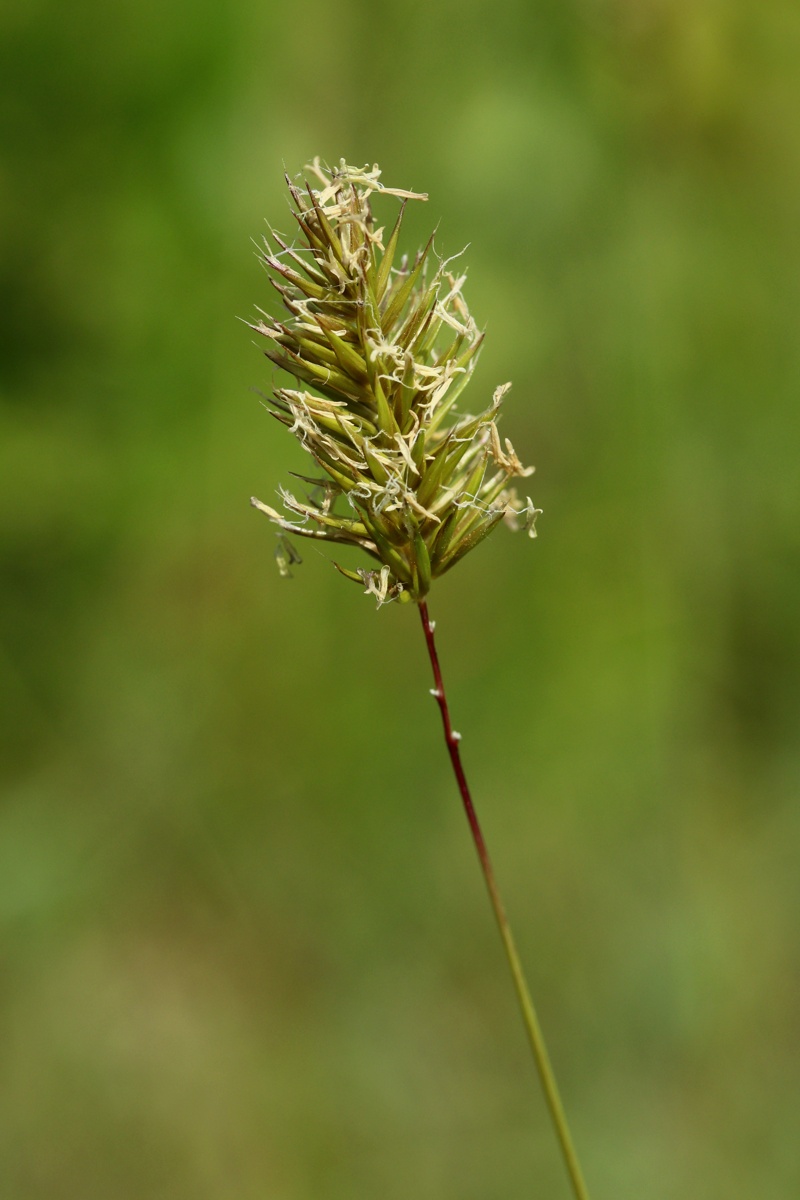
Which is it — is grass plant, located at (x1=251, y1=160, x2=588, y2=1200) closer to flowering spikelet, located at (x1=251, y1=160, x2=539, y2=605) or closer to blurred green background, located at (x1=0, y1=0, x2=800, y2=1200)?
flowering spikelet, located at (x1=251, y1=160, x2=539, y2=605)

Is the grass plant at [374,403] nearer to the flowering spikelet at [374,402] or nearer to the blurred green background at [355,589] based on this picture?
the flowering spikelet at [374,402]

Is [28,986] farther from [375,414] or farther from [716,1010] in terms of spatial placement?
[375,414]

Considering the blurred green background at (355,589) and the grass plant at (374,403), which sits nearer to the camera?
the grass plant at (374,403)

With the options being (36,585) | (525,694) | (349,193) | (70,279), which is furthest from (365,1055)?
(70,279)

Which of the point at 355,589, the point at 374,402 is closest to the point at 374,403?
the point at 374,402

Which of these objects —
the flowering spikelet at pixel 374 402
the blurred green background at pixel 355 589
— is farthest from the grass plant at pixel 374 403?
the blurred green background at pixel 355 589
